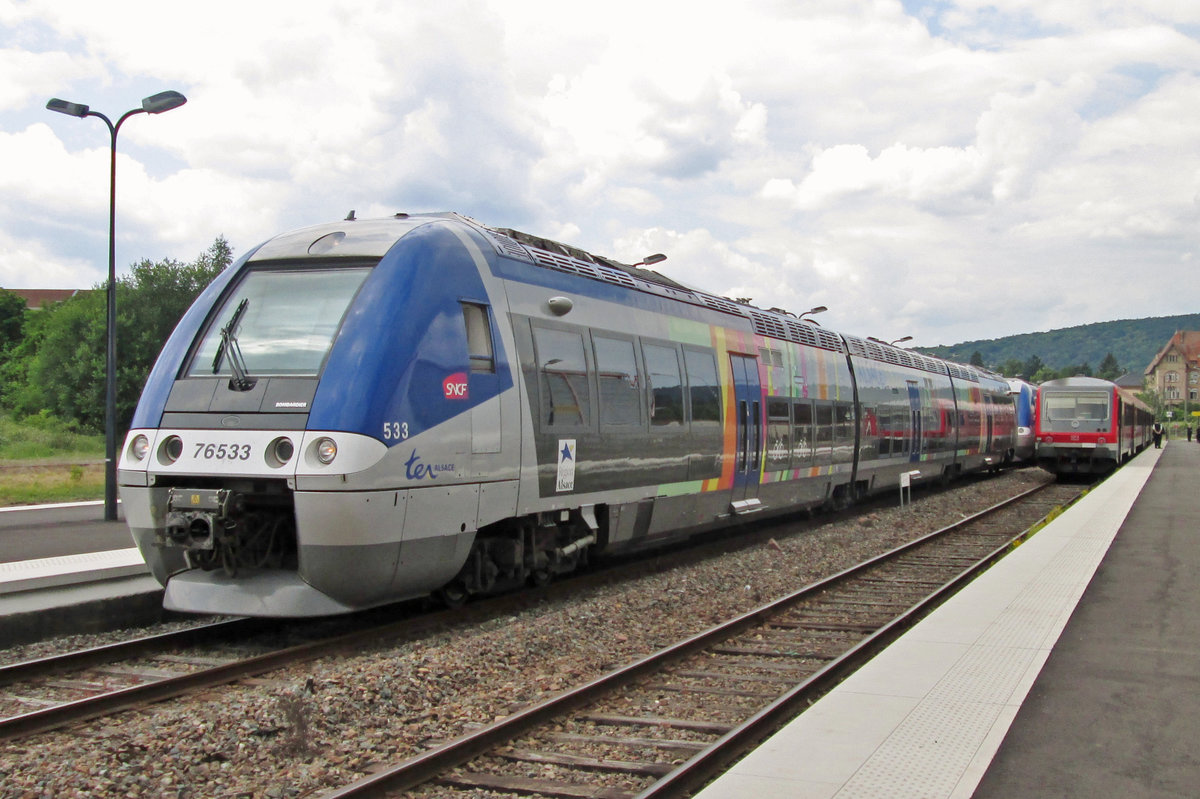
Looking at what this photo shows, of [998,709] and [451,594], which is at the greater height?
[451,594]

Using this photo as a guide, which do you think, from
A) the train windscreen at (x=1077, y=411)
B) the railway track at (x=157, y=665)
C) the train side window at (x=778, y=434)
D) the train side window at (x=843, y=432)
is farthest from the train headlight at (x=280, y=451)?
the train windscreen at (x=1077, y=411)

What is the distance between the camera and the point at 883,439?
2025 centimetres

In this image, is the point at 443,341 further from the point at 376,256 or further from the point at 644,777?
the point at 644,777

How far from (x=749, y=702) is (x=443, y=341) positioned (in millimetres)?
3545

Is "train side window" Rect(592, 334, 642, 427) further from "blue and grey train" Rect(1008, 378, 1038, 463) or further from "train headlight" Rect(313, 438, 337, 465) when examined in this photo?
"blue and grey train" Rect(1008, 378, 1038, 463)

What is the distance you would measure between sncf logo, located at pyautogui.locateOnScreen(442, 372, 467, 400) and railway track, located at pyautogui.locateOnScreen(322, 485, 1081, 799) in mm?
2504

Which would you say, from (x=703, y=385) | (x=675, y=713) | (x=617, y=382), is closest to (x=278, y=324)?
(x=617, y=382)

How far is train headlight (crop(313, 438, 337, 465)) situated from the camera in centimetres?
713

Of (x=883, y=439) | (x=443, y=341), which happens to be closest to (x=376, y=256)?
(x=443, y=341)

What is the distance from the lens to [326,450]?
7.16 metres

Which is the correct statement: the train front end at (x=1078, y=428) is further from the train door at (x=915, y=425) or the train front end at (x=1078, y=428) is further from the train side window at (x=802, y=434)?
the train side window at (x=802, y=434)

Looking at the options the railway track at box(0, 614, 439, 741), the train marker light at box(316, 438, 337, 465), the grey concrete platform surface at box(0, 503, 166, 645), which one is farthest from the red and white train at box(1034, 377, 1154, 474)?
the train marker light at box(316, 438, 337, 465)

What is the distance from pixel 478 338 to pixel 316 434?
70.0 inches

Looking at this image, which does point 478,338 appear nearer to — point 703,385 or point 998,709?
point 703,385
